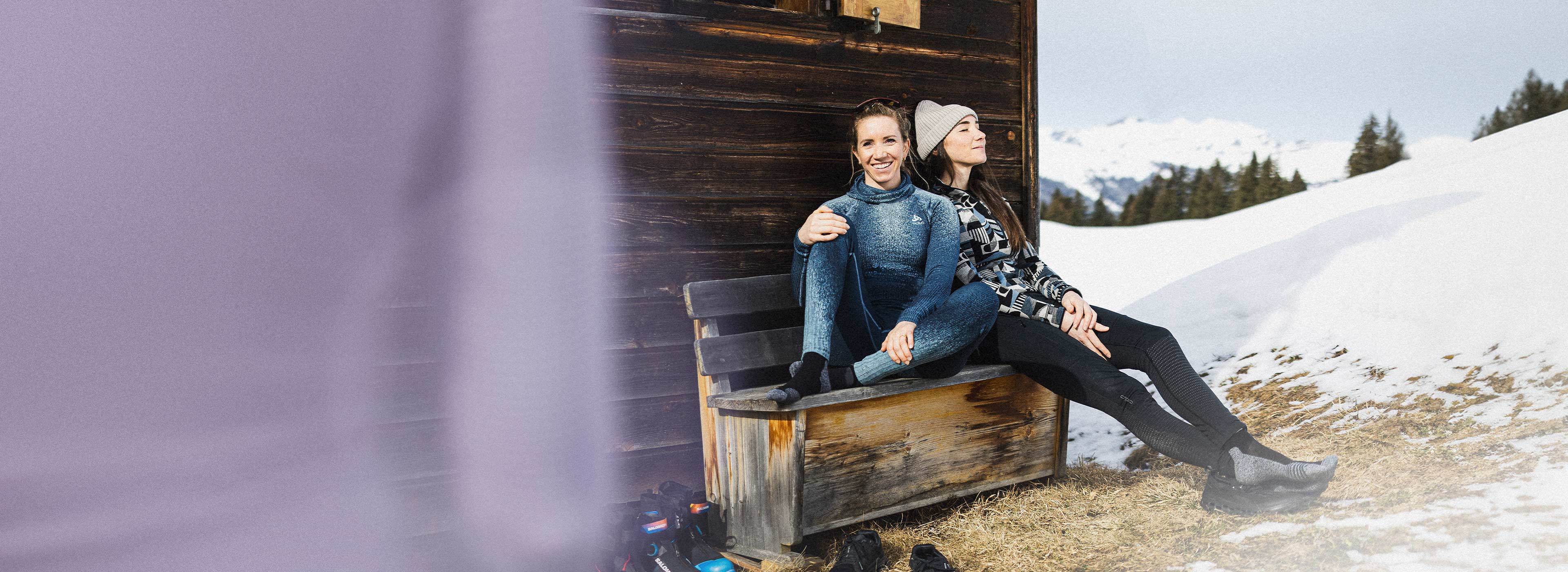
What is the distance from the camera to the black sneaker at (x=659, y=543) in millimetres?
2504

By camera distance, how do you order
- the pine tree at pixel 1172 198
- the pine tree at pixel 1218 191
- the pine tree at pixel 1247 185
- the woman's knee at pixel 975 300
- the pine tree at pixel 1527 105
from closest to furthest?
the woman's knee at pixel 975 300
the pine tree at pixel 1527 105
the pine tree at pixel 1247 185
the pine tree at pixel 1218 191
the pine tree at pixel 1172 198

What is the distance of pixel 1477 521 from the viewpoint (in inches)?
86.6

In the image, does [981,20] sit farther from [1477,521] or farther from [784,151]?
[1477,521]

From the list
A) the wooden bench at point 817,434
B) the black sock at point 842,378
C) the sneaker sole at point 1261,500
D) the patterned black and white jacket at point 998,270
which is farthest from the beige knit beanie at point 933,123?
the sneaker sole at point 1261,500

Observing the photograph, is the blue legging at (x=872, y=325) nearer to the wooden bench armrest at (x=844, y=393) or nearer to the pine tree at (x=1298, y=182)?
the wooden bench armrest at (x=844, y=393)

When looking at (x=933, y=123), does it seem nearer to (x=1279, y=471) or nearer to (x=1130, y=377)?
(x=1130, y=377)

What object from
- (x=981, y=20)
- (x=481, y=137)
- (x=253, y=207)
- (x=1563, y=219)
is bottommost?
(x=1563, y=219)

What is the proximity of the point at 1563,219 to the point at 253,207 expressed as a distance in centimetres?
636

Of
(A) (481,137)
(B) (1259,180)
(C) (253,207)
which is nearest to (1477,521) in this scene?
(A) (481,137)

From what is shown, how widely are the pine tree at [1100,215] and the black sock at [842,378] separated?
21.7 metres

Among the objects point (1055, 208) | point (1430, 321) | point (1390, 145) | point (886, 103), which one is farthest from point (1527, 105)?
point (886, 103)

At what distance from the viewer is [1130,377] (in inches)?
99.7

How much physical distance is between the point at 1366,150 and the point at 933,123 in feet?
69.9

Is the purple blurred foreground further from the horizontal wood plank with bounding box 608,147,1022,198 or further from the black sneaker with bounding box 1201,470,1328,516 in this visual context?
the black sneaker with bounding box 1201,470,1328,516
